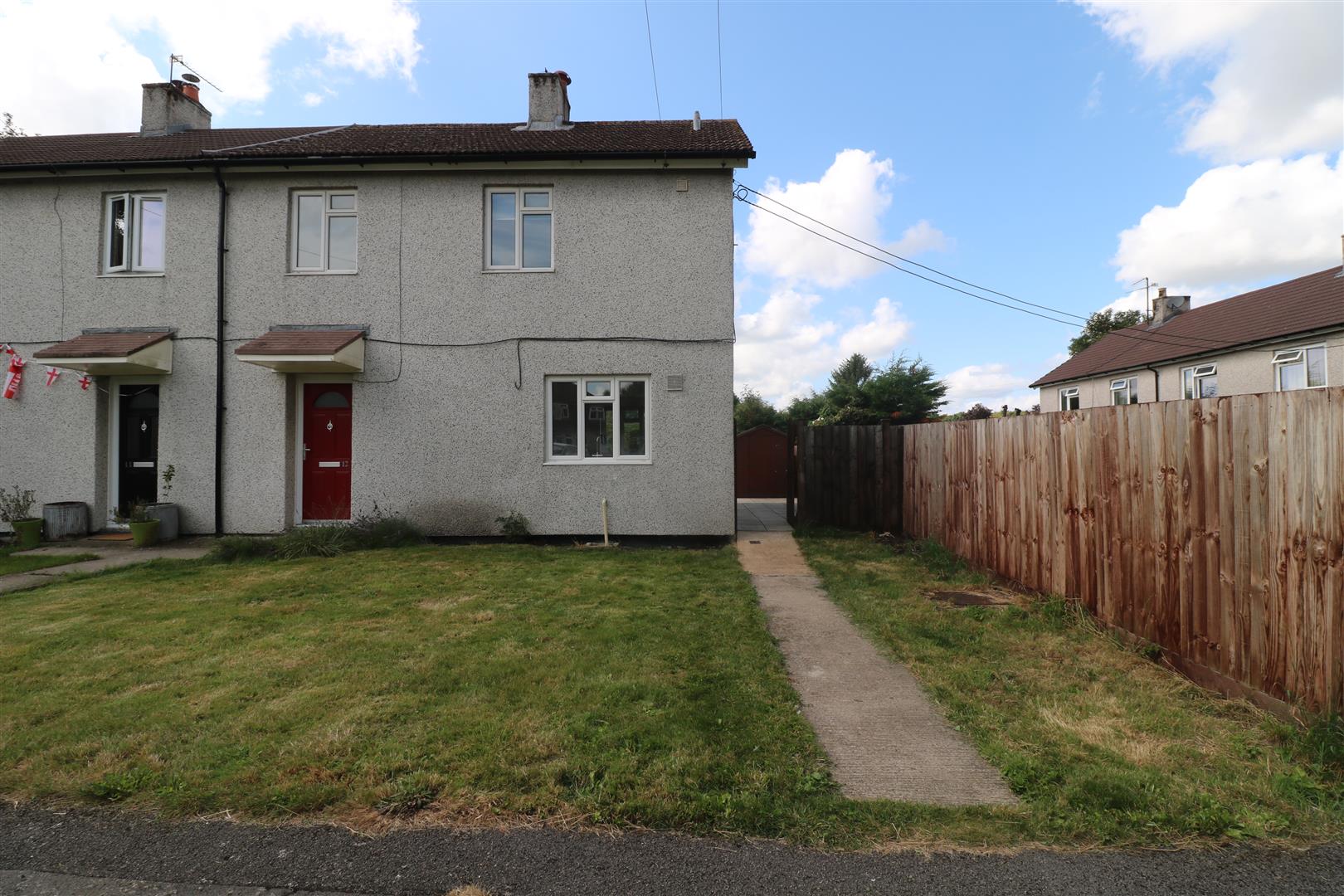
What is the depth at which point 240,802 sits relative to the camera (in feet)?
8.81

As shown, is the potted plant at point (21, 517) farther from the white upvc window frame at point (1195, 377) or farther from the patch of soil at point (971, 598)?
the white upvc window frame at point (1195, 377)

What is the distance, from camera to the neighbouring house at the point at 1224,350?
658 inches

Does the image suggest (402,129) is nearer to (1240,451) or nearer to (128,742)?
(128,742)

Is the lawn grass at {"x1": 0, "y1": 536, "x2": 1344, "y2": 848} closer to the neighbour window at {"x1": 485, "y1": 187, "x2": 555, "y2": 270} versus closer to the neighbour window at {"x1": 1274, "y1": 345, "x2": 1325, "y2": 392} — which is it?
the neighbour window at {"x1": 485, "y1": 187, "x2": 555, "y2": 270}

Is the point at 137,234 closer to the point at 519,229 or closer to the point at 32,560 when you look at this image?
the point at 32,560

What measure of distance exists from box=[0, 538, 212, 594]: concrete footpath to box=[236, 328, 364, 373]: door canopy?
9.22 feet

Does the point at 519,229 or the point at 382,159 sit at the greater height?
the point at 382,159

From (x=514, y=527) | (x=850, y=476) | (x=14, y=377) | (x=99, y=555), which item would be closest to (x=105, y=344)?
(x=14, y=377)

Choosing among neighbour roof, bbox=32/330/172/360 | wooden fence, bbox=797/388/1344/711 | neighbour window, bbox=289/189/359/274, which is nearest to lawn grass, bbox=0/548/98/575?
neighbour roof, bbox=32/330/172/360

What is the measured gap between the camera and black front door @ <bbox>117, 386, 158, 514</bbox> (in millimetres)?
10312

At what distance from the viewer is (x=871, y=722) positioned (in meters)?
3.58

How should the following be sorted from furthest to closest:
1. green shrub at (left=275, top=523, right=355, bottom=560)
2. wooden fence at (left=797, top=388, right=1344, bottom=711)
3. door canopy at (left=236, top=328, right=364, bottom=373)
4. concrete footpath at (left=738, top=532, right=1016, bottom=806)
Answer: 1. door canopy at (left=236, top=328, right=364, bottom=373)
2. green shrub at (left=275, top=523, right=355, bottom=560)
3. wooden fence at (left=797, top=388, right=1344, bottom=711)
4. concrete footpath at (left=738, top=532, right=1016, bottom=806)

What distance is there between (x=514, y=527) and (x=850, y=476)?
5651 millimetres

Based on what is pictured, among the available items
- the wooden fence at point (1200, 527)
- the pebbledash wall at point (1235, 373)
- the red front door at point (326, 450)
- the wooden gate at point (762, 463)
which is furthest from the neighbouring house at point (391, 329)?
the wooden gate at point (762, 463)
